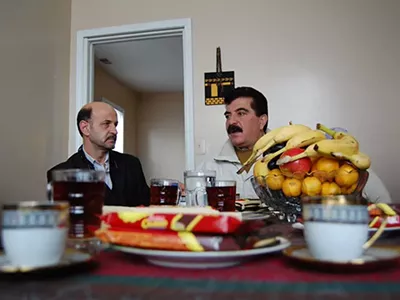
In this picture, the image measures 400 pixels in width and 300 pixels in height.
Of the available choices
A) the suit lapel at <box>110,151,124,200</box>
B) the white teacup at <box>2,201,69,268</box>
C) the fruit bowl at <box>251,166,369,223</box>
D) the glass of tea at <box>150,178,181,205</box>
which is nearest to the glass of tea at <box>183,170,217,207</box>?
the glass of tea at <box>150,178,181,205</box>

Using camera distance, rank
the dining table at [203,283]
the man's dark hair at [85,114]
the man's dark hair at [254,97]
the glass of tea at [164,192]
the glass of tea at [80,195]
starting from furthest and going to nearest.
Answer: the man's dark hair at [85,114] < the man's dark hair at [254,97] < the glass of tea at [164,192] < the glass of tea at [80,195] < the dining table at [203,283]

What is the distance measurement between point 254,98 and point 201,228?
81.6 inches

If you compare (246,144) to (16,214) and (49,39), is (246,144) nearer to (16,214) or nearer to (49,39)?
(49,39)

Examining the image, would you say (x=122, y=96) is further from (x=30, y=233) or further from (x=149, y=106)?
(x=30, y=233)

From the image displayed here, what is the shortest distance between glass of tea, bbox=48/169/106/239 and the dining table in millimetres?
224

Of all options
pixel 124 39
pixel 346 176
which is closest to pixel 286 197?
pixel 346 176

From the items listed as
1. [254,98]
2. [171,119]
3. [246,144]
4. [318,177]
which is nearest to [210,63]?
[254,98]

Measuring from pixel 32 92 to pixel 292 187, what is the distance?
2.05m

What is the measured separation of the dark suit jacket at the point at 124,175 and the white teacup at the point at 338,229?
1.83 meters

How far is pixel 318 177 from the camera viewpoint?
95 centimetres

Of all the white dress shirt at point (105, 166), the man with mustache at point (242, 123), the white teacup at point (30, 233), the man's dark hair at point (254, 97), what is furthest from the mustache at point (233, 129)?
the white teacup at point (30, 233)

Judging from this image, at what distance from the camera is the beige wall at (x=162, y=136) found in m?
6.20

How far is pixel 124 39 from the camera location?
2988 mm

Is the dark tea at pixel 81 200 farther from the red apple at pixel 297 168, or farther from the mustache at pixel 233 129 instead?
the mustache at pixel 233 129
